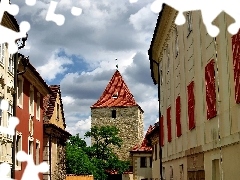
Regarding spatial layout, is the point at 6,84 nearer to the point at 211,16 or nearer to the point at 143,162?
the point at 211,16

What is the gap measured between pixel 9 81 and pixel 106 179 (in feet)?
185

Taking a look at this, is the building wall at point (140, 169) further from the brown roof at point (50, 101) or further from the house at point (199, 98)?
the house at point (199, 98)

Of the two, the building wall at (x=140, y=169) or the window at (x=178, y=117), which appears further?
the building wall at (x=140, y=169)

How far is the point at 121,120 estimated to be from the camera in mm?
81500

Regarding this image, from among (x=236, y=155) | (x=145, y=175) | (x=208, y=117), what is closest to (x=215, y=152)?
(x=208, y=117)

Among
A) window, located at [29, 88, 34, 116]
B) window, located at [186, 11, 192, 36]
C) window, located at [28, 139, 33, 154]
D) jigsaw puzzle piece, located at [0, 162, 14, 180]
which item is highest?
window, located at [186, 11, 192, 36]

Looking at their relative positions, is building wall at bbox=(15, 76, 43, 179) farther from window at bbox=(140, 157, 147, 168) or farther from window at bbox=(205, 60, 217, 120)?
window at bbox=(140, 157, 147, 168)

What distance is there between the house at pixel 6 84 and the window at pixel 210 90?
702 centimetres

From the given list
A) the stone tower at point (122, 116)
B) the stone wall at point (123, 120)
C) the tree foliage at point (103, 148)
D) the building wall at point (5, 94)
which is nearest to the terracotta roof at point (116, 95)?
the stone tower at point (122, 116)

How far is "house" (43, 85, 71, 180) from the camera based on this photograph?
89.5ft

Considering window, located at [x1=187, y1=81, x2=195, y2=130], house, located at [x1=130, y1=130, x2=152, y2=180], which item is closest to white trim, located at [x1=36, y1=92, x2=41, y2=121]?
window, located at [x1=187, y1=81, x2=195, y2=130]

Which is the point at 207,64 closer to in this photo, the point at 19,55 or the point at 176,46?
the point at 176,46

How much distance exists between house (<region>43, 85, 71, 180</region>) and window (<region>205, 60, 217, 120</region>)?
15.5 metres

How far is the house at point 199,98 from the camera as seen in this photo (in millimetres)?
10988
